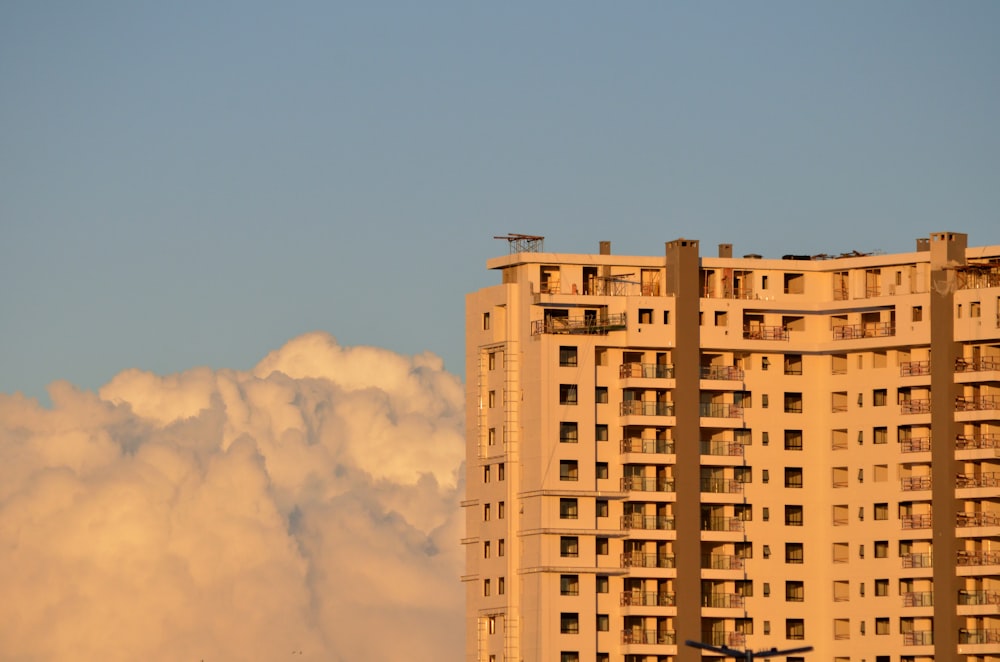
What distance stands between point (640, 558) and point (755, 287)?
817 inches

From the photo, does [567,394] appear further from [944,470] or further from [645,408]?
[944,470]

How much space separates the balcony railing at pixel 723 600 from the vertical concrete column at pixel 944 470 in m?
13.1

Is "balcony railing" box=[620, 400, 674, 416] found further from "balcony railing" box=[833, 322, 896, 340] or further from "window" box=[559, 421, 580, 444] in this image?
"balcony railing" box=[833, 322, 896, 340]

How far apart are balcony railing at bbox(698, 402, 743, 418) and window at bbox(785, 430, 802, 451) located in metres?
3.97

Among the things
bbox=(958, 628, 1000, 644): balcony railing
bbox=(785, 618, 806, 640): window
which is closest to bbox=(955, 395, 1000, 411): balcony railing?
bbox=(958, 628, 1000, 644): balcony railing

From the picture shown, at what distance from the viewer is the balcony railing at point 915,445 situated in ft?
493

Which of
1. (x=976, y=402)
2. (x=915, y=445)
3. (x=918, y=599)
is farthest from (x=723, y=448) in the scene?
(x=976, y=402)

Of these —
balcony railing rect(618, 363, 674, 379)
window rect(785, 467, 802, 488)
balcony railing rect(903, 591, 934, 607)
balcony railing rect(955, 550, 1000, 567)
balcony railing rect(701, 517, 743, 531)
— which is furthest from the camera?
window rect(785, 467, 802, 488)

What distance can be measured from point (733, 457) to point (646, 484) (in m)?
6.31

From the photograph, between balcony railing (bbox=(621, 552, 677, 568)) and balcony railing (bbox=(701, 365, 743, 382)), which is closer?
balcony railing (bbox=(621, 552, 677, 568))

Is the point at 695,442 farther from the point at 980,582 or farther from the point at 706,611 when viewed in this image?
the point at 980,582

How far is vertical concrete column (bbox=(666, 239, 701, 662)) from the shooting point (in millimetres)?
151875

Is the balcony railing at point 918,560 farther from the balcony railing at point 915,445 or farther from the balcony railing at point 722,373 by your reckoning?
the balcony railing at point 722,373

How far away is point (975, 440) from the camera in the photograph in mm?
148750
